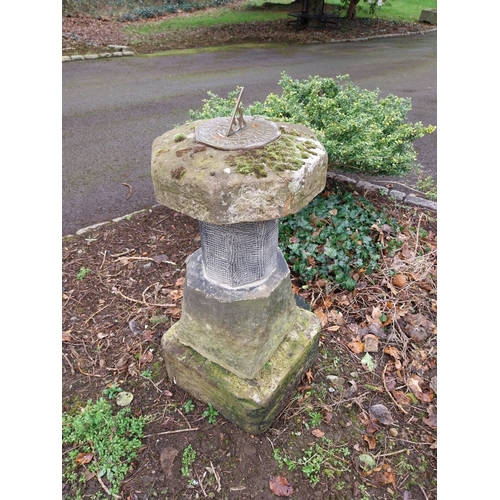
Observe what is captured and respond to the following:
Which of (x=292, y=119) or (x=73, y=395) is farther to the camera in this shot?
(x=292, y=119)

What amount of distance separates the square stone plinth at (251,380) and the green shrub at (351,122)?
1560 mm

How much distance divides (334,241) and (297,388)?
4.44ft

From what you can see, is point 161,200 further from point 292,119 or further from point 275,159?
point 292,119

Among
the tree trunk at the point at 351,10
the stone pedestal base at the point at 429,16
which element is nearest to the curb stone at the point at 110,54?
the tree trunk at the point at 351,10

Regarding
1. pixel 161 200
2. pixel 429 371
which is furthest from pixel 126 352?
pixel 429 371

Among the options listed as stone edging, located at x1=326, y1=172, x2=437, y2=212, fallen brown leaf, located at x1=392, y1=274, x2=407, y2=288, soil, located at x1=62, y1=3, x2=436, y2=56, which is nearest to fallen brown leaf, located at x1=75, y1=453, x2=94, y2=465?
fallen brown leaf, located at x1=392, y1=274, x2=407, y2=288

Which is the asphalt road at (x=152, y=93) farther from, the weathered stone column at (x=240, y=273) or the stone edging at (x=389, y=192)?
the weathered stone column at (x=240, y=273)

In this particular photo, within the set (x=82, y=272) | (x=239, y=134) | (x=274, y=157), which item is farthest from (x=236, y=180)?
(x=82, y=272)

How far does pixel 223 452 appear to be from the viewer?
2119 mm

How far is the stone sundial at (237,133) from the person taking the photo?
5.59ft

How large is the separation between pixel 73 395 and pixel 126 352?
0.42m

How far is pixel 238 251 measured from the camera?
1.88m

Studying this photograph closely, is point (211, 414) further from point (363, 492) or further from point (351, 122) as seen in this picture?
point (351, 122)

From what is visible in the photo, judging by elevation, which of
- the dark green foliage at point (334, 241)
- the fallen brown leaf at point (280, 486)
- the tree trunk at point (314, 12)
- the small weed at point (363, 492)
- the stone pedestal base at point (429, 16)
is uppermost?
the stone pedestal base at point (429, 16)
